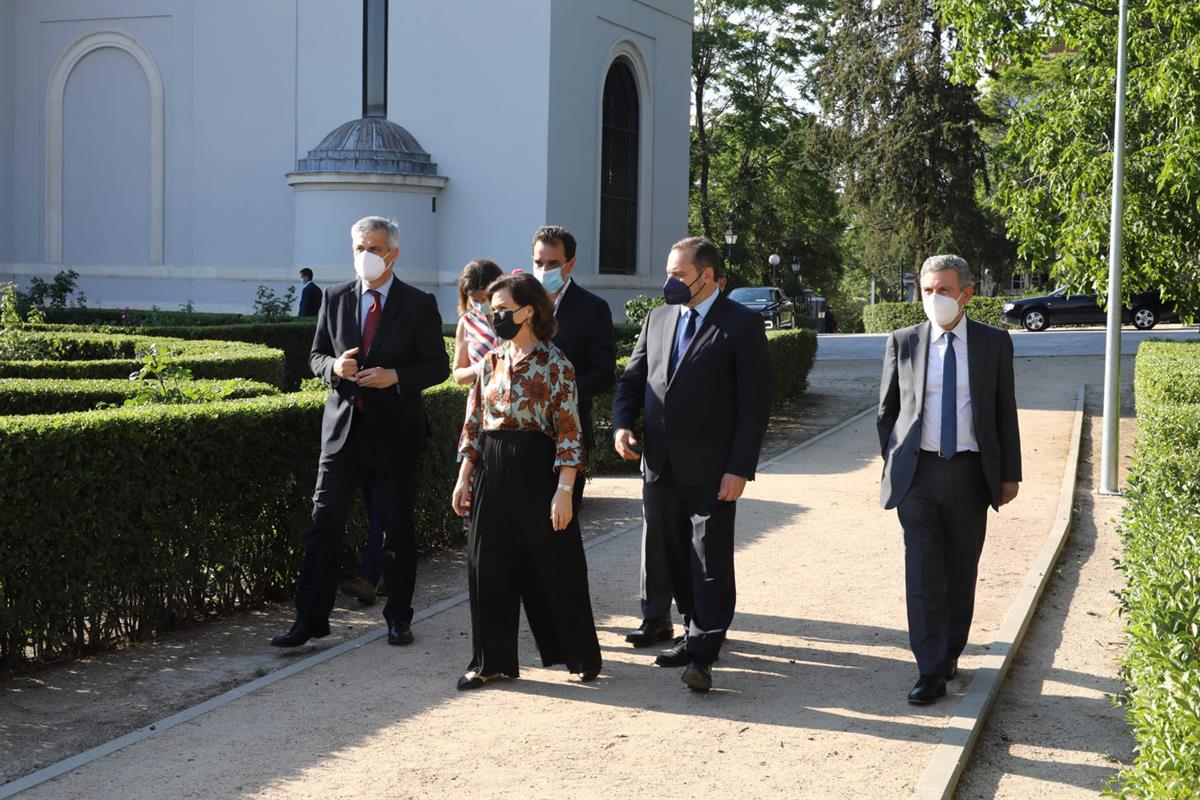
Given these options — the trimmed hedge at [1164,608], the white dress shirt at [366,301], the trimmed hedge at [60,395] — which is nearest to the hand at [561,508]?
the white dress shirt at [366,301]

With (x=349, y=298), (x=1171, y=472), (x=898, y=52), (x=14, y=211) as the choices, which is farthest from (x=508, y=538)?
(x=898, y=52)

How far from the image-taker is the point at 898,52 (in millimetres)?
46938

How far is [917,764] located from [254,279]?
24924 mm

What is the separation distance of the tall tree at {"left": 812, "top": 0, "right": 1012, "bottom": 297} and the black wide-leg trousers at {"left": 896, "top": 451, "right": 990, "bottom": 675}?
1647 inches

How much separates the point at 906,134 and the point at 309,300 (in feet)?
96.9

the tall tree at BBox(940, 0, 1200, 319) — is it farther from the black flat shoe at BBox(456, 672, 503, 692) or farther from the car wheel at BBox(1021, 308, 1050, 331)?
the car wheel at BBox(1021, 308, 1050, 331)

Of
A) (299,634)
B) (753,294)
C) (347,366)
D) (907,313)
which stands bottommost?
(299,634)

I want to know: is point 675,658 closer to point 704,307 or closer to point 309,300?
point 704,307

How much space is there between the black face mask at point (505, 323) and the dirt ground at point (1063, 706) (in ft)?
8.82

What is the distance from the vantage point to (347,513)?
7.04 metres

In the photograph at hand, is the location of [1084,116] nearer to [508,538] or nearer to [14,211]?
[508,538]

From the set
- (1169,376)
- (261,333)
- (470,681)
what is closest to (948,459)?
(470,681)

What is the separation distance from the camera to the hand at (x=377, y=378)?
690 cm

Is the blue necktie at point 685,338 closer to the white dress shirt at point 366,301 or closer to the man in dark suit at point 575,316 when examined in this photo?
the man in dark suit at point 575,316
